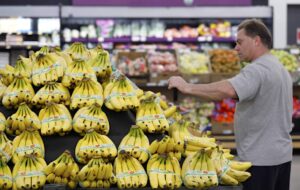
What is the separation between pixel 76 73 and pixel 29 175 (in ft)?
2.24

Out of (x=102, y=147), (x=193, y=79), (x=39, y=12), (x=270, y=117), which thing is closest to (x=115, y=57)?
(x=193, y=79)

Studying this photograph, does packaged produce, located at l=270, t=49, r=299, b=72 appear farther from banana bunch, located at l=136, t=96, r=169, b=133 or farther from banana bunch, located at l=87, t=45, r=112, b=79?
banana bunch, located at l=136, t=96, r=169, b=133

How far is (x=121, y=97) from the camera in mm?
2959

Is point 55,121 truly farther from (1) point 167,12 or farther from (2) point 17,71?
(1) point 167,12

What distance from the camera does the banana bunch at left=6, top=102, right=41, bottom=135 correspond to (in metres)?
2.85

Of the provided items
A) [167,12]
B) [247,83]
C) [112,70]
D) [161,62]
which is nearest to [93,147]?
[112,70]

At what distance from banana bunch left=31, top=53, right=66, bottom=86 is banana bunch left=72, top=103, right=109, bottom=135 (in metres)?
0.35

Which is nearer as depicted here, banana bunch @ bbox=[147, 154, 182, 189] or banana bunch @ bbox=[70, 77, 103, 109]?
banana bunch @ bbox=[147, 154, 182, 189]

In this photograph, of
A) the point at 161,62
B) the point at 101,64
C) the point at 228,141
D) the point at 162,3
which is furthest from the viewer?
the point at 162,3

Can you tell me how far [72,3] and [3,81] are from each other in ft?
29.0

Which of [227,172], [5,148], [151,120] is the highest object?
[151,120]

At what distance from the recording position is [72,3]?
1201 cm

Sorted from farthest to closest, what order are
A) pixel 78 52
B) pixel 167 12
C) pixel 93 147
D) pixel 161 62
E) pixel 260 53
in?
1. pixel 167 12
2. pixel 161 62
3. pixel 260 53
4. pixel 78 52
5. pixel 93 147

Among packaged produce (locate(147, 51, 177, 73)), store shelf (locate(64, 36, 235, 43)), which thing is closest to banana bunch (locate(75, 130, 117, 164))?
packaged produce (locate(147, 51, 177, 73))
